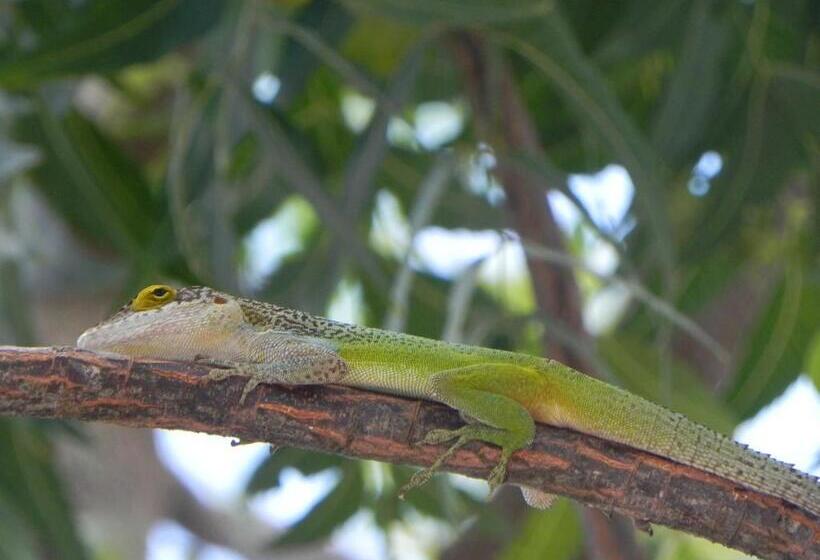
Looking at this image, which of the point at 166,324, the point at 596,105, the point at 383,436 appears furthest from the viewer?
the point at 596,105

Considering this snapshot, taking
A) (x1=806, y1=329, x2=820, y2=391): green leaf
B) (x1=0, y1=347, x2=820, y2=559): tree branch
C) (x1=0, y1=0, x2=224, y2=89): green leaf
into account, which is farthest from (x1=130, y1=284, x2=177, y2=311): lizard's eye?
(x1=806, y1=329, x2=820, y2=391): green leaf

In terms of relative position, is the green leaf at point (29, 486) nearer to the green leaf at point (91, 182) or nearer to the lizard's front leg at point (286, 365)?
the green leaf at point (91, 182)

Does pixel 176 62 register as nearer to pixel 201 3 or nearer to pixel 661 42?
pixel 201 3

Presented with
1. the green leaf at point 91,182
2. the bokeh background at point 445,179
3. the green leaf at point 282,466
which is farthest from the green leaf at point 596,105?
the green leaf at point 91,182

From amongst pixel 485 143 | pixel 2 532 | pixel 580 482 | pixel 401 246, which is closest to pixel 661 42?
pixel 485 143

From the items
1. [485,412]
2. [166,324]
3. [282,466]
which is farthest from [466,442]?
[282,466]

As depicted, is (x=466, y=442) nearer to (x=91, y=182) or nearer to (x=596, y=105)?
(x=596, y=105)
